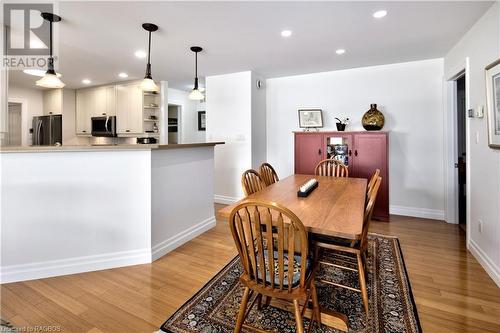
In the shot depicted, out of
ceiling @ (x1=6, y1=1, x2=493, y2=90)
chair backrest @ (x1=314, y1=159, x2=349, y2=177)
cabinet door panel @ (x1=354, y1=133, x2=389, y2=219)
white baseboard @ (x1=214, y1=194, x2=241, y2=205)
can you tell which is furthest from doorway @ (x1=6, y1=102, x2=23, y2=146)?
cabinet door panel @ (x1=354, y1=133, x2=389, y2=219)

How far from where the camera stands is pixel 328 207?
1742 millimetres

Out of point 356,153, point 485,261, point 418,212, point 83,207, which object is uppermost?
point 356,153

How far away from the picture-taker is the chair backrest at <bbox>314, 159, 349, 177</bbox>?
3254 millimetres

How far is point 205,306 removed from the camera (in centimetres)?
182

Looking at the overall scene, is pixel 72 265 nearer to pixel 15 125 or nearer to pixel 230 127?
pixel 230 127

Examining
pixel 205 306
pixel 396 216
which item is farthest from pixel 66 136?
pixel 396 216

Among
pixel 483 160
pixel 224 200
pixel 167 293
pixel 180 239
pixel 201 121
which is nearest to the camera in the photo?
pixel 167 293

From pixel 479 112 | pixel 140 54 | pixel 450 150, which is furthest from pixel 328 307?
pixel 140 54

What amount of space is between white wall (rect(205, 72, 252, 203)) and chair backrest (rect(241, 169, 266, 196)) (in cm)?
194

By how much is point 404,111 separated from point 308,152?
154 centimetres

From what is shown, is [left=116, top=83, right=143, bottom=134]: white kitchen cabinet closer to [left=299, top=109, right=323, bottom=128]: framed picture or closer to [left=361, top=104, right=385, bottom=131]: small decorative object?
[left=299, top=109, right=323, bottom=128]: framed picture

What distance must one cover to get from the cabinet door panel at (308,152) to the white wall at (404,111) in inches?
20.0

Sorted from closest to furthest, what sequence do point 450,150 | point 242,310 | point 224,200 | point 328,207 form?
point 242,310 → point 328,207 → point 450,150 → point 224,200

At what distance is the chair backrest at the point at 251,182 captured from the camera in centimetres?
218
